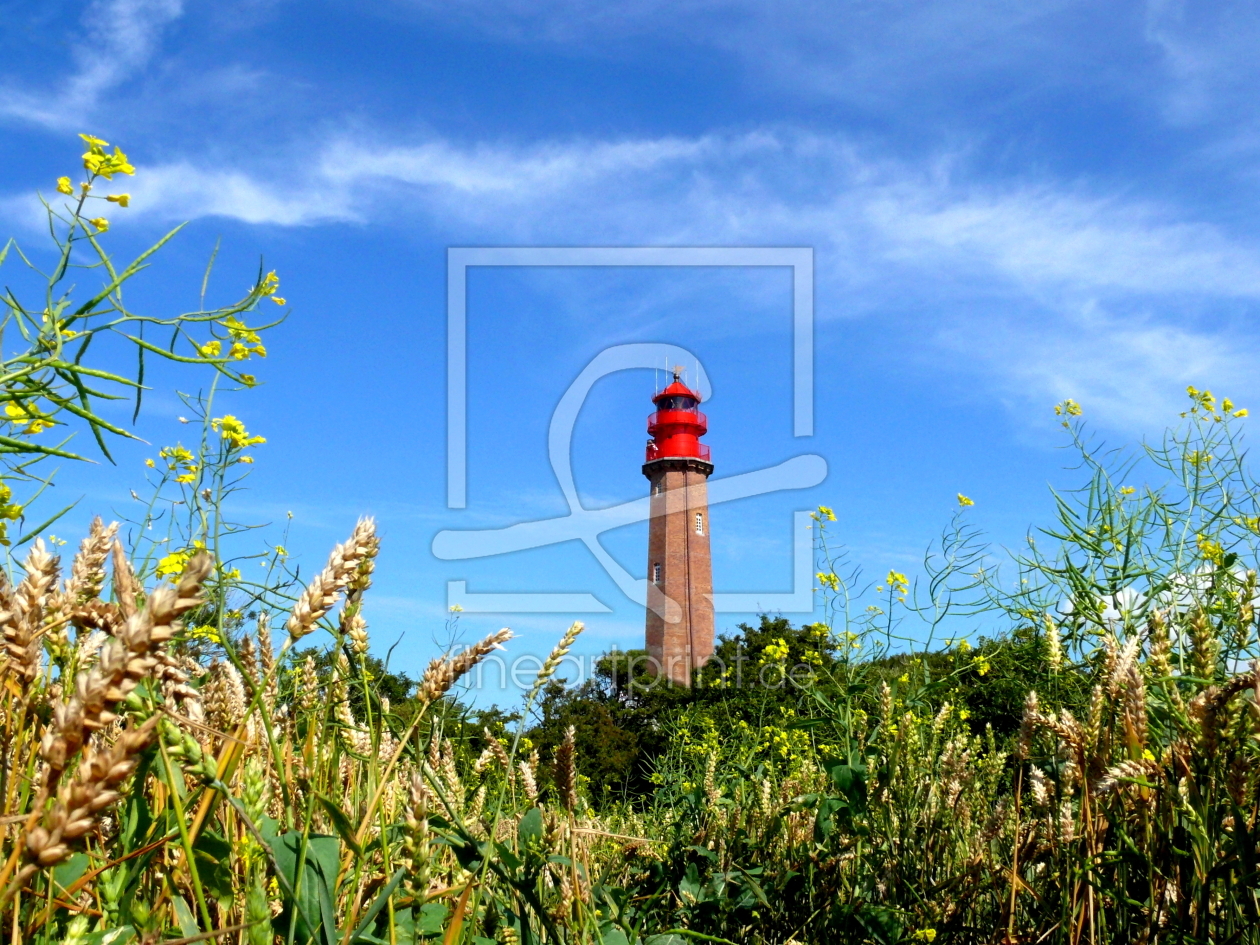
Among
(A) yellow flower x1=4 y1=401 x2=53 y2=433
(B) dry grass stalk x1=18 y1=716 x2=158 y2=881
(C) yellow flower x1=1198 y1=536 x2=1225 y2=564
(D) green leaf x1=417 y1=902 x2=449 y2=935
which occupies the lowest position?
(D) green leaf x1=417 y1=902 x2=449 y2=935

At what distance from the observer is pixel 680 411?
35.8 meters

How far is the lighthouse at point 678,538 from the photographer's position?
33.3 metres

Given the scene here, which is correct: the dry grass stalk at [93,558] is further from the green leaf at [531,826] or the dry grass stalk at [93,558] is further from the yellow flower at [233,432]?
the yellow flower at [233,432]

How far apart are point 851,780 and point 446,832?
0.75 meters

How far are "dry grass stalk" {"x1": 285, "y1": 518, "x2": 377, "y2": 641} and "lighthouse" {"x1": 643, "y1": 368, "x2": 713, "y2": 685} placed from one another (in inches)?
1256

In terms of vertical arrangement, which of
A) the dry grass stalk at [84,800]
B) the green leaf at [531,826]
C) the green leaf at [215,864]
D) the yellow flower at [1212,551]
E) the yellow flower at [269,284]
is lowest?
the green leaf at [531,826]

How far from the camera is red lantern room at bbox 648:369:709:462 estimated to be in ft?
114

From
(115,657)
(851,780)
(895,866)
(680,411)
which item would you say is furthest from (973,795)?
(680,411)

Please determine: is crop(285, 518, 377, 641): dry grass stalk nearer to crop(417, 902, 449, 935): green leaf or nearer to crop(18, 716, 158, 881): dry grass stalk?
crop(18, 716, 158, 881): dry grass stalk

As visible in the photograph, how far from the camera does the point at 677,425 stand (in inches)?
1395

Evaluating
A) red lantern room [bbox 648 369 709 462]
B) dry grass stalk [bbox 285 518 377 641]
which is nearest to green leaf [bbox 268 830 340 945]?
dry grass stalk [bbox 285 518 377 641]

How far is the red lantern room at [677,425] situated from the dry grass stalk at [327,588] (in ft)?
111

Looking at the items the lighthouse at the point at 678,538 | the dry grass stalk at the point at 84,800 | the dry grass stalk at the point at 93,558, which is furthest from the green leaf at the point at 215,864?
the lighthouse at the point at 678,538

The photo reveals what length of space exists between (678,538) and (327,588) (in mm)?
33203
